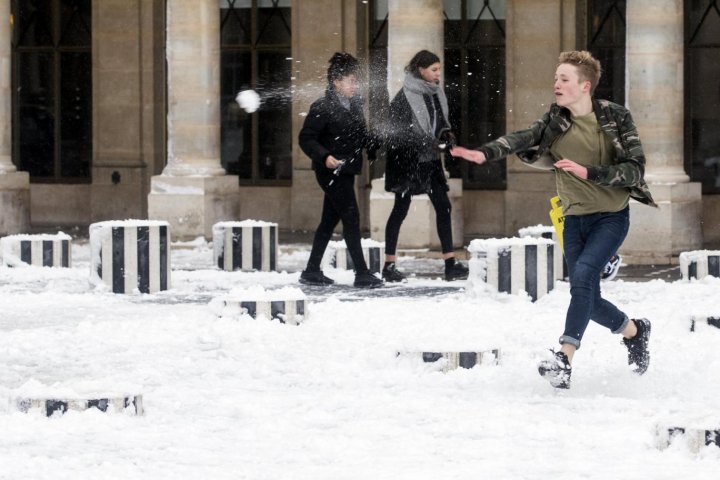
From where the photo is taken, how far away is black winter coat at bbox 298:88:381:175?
14.7m

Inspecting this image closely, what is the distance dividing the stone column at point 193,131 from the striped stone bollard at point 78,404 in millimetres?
11501

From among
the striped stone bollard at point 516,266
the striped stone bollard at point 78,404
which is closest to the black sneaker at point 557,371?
the striped stone bollard at point 78,404

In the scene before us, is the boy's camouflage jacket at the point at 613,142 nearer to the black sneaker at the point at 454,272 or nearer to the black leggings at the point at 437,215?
the black leggings at the point at 437,215

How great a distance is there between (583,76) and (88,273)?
736cm

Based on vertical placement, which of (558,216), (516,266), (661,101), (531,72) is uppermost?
(531,72)

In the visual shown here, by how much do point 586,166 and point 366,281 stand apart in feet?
18.1

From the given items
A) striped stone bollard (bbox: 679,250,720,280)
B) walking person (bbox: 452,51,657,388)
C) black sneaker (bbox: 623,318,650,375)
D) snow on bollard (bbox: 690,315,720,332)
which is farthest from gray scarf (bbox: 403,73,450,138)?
black sneaker (bbox: 623,318,650,375)

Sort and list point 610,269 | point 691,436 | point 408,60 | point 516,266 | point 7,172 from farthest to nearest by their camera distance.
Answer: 1. point 7,172
2. point 408,60
3. point 516,266
4. point 610,269
5. point 691,436

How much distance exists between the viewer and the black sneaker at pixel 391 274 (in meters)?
15.4

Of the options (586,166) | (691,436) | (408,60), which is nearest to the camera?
(691,436)

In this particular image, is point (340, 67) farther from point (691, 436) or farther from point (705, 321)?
point (691, 436)

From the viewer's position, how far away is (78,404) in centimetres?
872

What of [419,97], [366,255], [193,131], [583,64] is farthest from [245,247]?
[583,64]

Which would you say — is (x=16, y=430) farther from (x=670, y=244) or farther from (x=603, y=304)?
(x=670, y=244)
